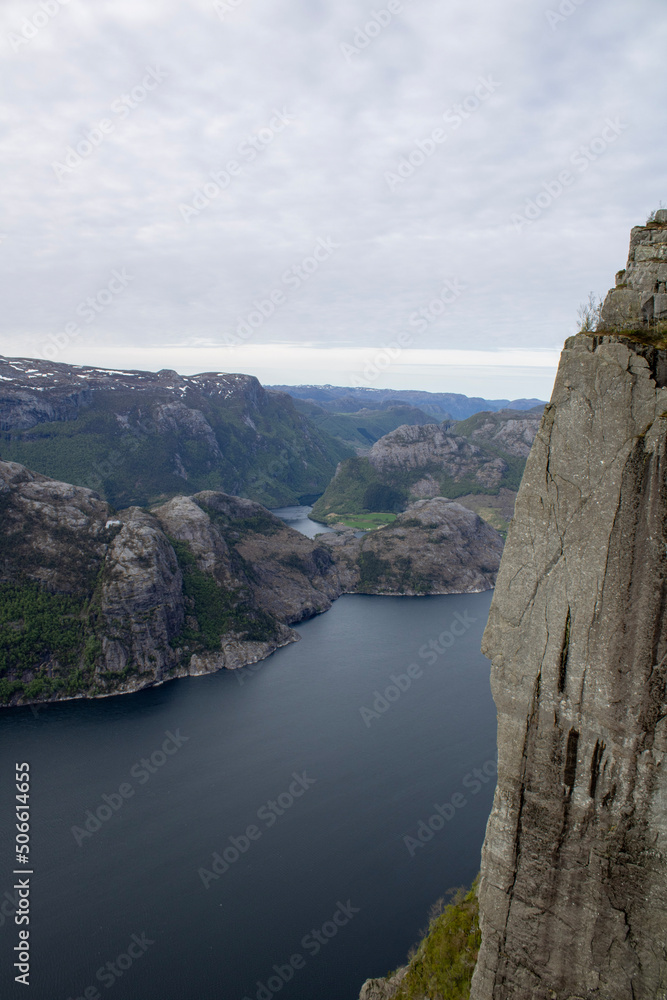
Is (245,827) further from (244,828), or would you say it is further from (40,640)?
(40,640)

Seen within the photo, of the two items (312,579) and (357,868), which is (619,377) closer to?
(357,868)

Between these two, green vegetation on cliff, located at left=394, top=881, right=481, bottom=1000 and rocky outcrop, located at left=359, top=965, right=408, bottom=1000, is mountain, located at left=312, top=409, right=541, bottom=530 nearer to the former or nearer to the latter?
rocky outcrop, located at left=359, top=965, right=408, bottom=1000

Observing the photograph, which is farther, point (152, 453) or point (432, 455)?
point (152, 453)

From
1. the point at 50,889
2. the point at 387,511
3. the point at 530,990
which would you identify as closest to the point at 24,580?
the point at 50,889

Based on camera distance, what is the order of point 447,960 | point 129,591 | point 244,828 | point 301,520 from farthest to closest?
1. point 301,520
2. point 129,591
3. point 244,828
4. point 447,960

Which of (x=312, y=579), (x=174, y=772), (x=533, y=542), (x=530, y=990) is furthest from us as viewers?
(x=312, y=579)

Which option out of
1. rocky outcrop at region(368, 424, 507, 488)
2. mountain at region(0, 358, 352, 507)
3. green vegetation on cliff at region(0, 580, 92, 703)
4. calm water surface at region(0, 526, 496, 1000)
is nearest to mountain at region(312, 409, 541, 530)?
rocky outcrop at region(368, 424, 507, 488)

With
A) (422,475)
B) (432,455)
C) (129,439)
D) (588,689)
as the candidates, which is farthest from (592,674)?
(129,439)
